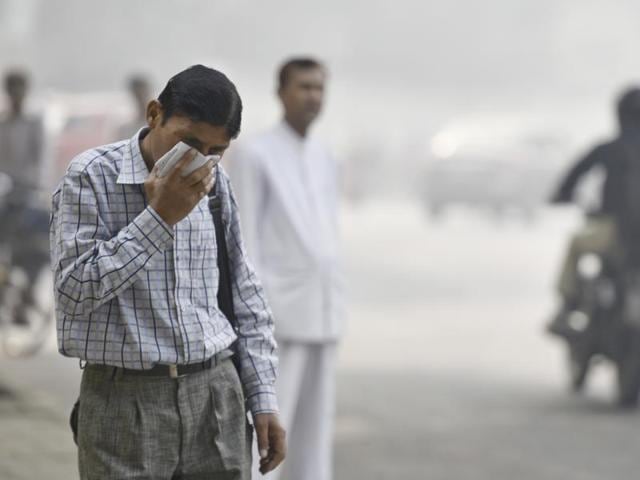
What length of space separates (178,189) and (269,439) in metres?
0.76

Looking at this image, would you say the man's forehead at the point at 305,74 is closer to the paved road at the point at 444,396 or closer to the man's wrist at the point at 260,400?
the paved road at the point at 444,396

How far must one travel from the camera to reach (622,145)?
9570 millimetres

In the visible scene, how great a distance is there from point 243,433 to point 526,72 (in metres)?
38.8

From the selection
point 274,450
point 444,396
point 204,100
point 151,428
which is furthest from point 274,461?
point 444,396

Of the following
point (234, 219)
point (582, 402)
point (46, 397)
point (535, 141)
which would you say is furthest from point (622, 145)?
point (535, 141)

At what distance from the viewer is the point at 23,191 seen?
10.1 metres

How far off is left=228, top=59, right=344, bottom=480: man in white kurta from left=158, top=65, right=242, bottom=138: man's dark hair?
2.77 m

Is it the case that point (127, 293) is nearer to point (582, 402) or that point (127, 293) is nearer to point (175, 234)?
point (175, 234)

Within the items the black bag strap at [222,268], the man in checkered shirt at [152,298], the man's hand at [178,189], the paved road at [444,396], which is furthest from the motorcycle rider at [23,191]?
the man's hand at [178,189]

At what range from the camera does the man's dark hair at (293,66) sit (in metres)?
6.12

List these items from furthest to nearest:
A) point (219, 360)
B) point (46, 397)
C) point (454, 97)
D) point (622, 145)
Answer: point (454, 97)
point (622, 145)
point (46, 397)
point (219, 360)

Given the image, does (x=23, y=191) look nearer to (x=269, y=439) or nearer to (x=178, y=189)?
(x=269, y=439)

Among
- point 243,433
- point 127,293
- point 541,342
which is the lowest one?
point 541,342

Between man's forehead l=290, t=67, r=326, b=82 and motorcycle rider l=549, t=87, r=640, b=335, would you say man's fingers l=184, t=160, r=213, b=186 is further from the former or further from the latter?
motorcycle rider l=549, t=87, r=640, b=335
